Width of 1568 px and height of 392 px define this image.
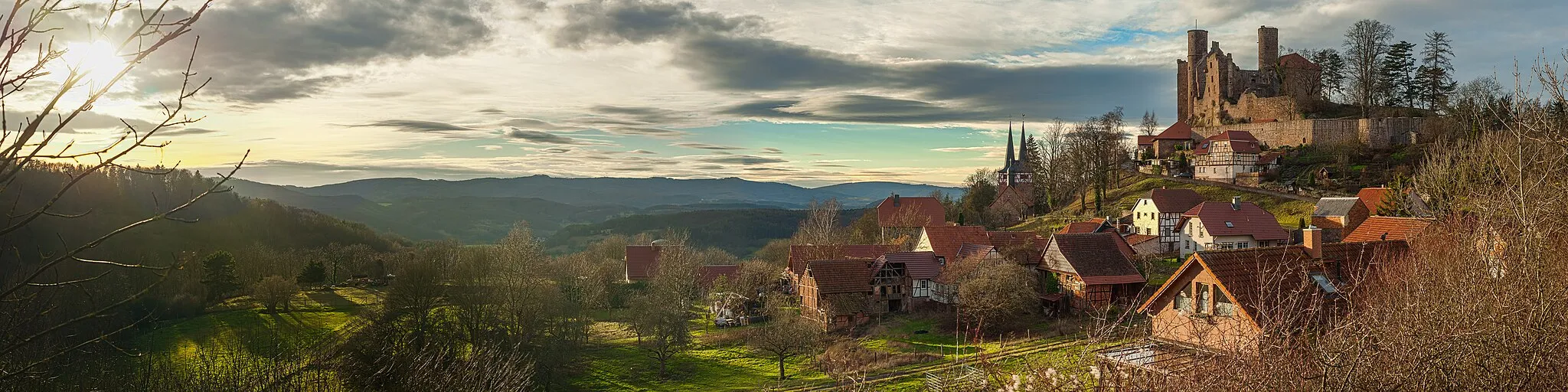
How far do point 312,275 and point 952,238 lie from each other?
110 ft

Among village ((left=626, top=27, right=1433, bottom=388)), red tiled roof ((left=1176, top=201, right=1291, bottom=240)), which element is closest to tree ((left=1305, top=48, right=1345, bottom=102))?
village ((left=626, top=27, right=1433, bottom=388))

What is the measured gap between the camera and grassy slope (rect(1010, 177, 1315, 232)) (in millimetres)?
44666

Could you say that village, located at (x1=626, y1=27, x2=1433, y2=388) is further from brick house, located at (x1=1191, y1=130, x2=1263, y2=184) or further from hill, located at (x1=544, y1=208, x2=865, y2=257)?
hill, located at (x1=544, y1=208, x2=865, y2=257)

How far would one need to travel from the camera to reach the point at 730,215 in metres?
121

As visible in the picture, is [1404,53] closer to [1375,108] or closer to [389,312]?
[1375,108]

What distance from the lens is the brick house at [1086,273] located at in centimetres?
3053

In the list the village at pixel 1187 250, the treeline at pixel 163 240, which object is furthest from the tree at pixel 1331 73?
the treeline at pixel 163 240

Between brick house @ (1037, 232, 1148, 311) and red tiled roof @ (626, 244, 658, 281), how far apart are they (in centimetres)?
3081

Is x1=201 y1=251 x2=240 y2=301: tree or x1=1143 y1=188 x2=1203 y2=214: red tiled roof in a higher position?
x1=1143 y1=188 x2=1203 y2=214: red tiled roof

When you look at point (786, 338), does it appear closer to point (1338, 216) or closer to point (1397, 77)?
point (1338, 216)

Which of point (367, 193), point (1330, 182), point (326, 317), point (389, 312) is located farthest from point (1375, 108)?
point (367, 193)

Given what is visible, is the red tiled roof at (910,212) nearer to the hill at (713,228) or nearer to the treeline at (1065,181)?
the treeline at (1065,181)

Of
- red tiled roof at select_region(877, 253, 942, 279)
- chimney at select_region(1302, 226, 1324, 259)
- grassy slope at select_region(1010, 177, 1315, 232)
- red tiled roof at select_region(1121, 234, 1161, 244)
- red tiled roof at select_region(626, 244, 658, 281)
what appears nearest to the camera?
chimney at select_region(1302, 226, 1324, 259)

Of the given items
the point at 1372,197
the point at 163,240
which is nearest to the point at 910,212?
the point at 1372,197
